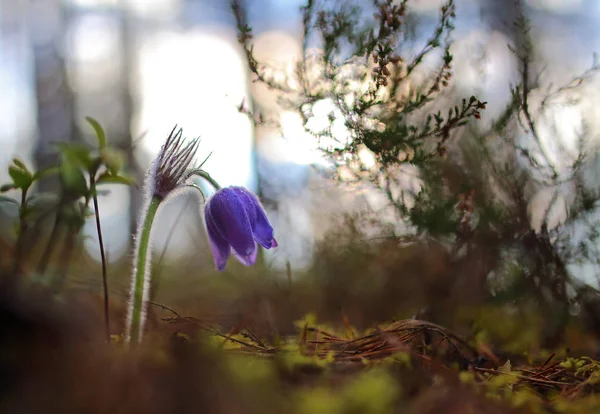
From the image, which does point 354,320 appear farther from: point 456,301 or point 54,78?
point 54,78

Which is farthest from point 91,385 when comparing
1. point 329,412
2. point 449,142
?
point 449,142

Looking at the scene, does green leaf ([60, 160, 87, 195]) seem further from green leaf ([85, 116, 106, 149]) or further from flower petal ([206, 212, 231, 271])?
flower petal ([206, 212, 231, 271])

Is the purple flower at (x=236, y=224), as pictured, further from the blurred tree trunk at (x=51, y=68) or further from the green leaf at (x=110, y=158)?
the blurred tree trunk at (x=51, y=68)

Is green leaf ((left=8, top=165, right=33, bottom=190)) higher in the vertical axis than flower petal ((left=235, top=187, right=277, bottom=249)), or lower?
higher

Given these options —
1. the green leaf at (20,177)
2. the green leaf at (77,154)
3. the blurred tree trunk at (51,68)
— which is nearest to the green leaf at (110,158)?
the green leaf at (77,154)

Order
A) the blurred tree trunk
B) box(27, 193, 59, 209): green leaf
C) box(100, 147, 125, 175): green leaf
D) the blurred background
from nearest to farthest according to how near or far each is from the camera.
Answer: box(100, 147, 125, 175): green leaf, box(27, 193, 59, 209): green leaf, the blurred background, the blurred tree trunk

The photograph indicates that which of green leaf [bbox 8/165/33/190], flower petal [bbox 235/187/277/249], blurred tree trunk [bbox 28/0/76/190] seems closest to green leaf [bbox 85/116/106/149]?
green leaf [bbox 8/165/33/190]

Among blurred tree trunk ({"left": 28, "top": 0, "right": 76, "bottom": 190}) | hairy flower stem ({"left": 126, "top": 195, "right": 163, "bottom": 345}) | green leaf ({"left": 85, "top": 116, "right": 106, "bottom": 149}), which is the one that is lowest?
hairy flower stem ({"left": 126, "top": 195, "right": 163, "bottom": 345})

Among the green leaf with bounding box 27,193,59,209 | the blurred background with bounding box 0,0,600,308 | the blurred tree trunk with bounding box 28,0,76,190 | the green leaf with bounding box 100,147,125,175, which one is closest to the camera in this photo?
the green leaf with bounding box 100,147,125,175

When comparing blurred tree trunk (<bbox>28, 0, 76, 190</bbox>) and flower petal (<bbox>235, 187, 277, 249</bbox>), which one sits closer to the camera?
flower petal (<bbox>235, 187, 277, 249</bbox>)
